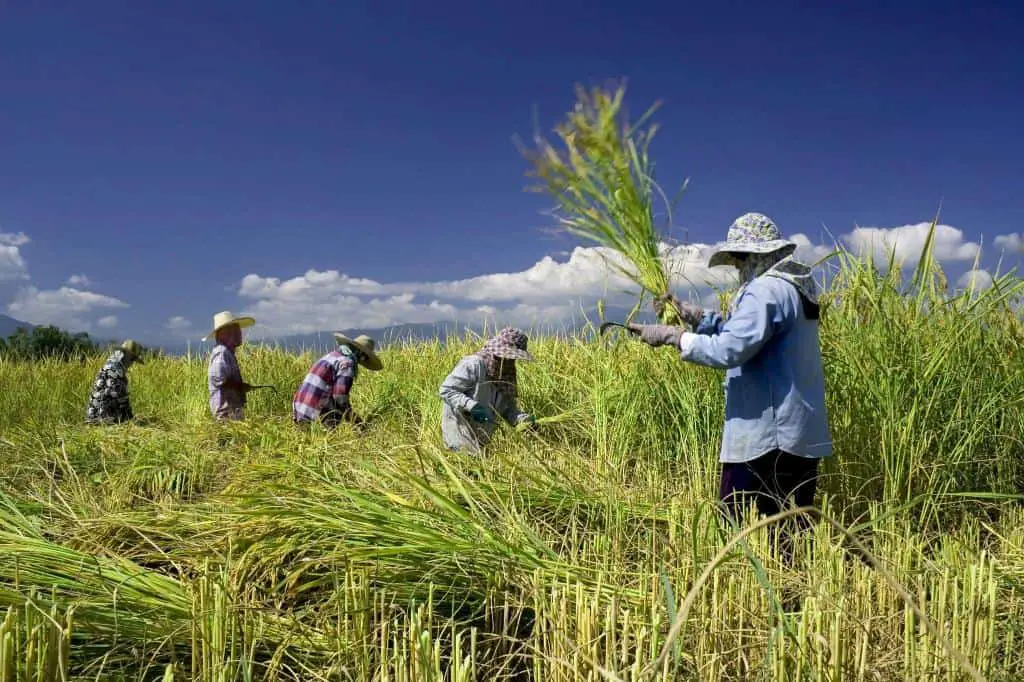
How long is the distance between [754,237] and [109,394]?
682cm

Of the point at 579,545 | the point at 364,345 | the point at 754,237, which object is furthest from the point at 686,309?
the point at 364,345

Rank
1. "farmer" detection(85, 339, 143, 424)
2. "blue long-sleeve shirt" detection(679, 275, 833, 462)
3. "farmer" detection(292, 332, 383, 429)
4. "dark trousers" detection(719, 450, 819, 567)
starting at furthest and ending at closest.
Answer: "farmer" detection(85, 339, 143, 424) < "farmer" detection(292, 332, 383, 429) < "dark trousers" detection(719, 450, 819, 567) < "blue long-sleeve shirt" detection(679, 275, 833, 462)

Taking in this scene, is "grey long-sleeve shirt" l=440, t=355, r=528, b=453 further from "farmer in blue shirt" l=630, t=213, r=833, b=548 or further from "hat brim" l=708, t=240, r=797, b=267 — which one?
"hat brim" l=708, t=240, r=797, b=267

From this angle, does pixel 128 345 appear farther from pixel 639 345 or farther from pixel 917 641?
pixel 917 641

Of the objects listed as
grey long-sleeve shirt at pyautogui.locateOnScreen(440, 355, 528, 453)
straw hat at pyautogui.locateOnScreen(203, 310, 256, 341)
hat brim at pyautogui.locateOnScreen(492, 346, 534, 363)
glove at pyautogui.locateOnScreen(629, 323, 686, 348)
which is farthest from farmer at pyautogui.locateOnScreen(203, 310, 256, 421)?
glove at pyautogui.locateOnScreen(629, 323, 686, 348)

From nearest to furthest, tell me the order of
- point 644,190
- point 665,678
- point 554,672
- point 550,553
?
point 665,678, point 554,672, point 550,553, point 644,190

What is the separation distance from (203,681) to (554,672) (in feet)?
2.73

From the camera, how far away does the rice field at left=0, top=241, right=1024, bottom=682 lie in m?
1.62

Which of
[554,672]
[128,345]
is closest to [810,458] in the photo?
[554,672]

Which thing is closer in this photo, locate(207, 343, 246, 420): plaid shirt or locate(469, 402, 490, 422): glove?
locate(469, 402, 490, 422): glove

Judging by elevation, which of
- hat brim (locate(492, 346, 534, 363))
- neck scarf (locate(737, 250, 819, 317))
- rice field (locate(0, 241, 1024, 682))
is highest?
neck scarf (locate(737, 250, 819, 317))

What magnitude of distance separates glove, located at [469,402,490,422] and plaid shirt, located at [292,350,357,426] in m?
1.69

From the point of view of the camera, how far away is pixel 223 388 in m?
6.16

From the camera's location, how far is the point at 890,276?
11.2 ft
